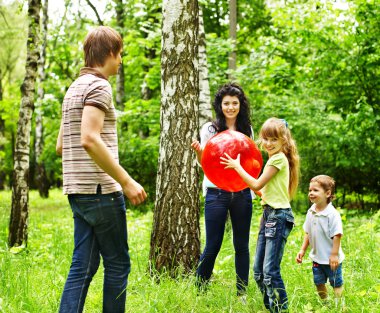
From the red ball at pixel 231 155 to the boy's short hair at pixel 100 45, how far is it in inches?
53.5

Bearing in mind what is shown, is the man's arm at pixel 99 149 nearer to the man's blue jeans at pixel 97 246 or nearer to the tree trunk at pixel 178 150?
the man's blue jeans at pixel 97 246

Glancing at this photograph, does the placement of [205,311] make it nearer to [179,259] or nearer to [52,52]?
[179,259]

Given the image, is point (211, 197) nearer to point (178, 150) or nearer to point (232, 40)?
point (178, 150)

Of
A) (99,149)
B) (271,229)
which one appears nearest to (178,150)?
(271,229)

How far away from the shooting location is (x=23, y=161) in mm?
6832

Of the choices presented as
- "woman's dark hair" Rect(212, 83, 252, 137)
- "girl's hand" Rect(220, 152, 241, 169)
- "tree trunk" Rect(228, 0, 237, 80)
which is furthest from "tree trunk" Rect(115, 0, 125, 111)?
"girl's hand" Rect(220, 152, 241, 169)

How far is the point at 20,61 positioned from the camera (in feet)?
91.8

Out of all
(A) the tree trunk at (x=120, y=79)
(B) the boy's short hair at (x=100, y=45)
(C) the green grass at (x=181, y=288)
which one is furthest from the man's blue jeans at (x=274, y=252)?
(A) the tree trunk at (x=120, y=79)

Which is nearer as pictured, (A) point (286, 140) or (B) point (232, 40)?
(A) point (286, 140)

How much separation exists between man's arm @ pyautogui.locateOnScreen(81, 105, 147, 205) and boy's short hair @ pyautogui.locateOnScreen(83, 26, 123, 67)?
0.37m

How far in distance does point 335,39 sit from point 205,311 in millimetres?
8788

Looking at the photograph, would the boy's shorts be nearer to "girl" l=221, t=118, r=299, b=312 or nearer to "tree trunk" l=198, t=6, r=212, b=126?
"girl" l=221, t=118, r=299, b=312

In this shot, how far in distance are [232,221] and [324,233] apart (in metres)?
0.78

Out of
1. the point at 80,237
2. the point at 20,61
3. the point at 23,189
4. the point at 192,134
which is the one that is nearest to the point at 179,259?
the point at 192,134
